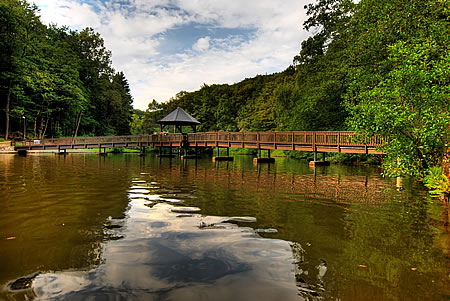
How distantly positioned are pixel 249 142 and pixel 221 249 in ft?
73.5

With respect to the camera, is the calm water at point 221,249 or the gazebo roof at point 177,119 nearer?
the calm water at point 221,249

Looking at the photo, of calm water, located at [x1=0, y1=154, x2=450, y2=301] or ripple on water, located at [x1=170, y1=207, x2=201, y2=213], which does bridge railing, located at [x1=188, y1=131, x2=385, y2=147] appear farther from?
ripple on water, located at [x1=170, y1=207, x2=201, y2=213]

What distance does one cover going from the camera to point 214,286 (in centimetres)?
327

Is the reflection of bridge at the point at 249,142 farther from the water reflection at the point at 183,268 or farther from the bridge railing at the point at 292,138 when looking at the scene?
the water reflection at the point at 183,268

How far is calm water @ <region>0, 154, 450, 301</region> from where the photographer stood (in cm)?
320

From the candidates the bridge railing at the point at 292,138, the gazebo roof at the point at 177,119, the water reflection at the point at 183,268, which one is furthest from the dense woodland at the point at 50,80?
the water reflection at the point at 183,268

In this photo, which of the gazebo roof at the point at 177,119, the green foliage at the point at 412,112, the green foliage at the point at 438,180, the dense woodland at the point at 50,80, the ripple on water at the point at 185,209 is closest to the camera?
the green foliage at the point at 412,112

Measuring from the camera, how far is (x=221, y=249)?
4.45m

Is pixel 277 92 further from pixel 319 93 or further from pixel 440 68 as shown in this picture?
pixel 440 68

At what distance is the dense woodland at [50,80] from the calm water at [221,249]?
126ft

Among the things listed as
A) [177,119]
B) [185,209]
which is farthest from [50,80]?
[185,209]

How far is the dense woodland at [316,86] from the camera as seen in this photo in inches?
285

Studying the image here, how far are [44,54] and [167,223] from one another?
49599 millimetres

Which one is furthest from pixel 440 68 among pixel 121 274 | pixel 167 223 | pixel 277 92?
pixel 277 92
